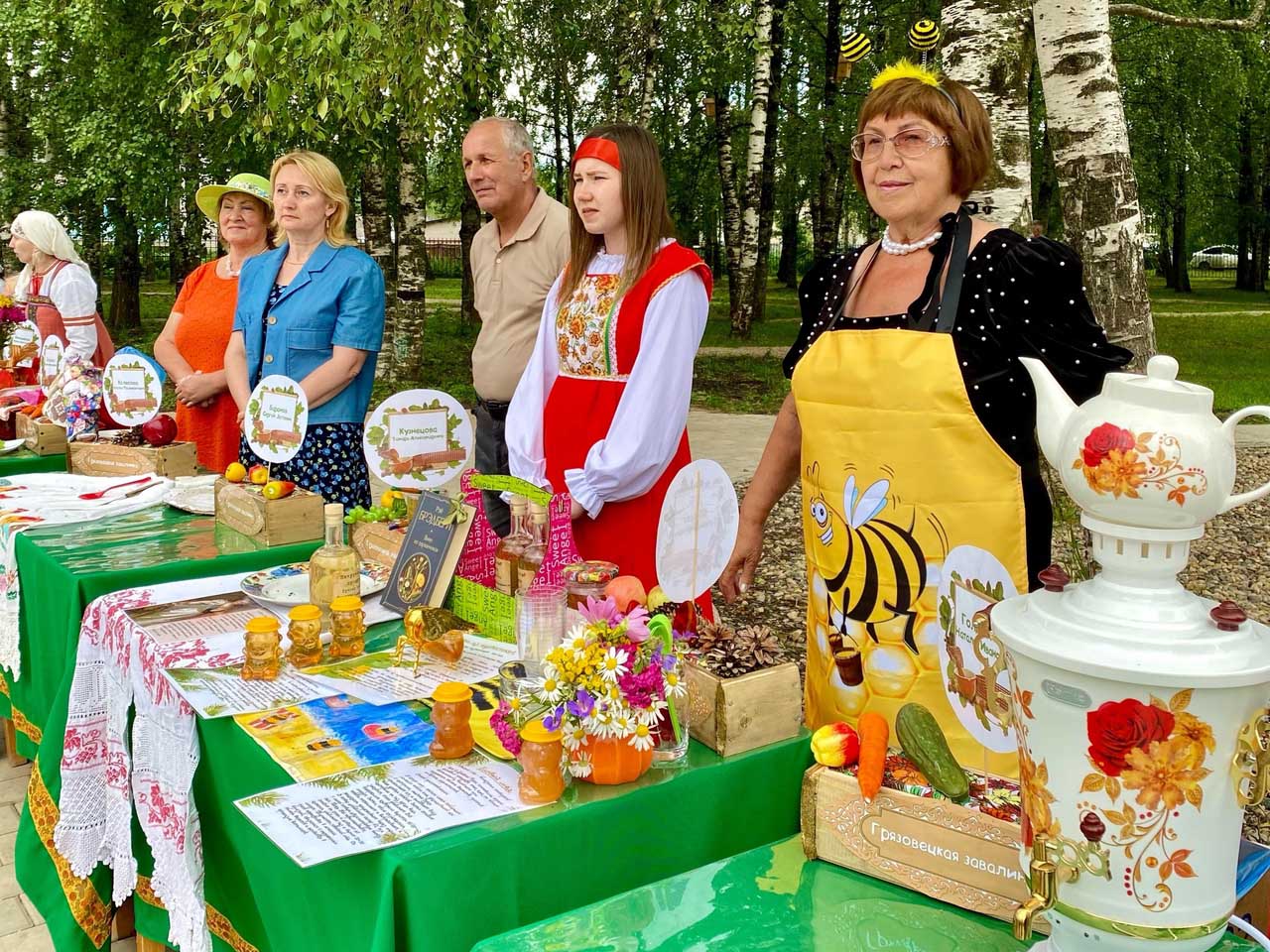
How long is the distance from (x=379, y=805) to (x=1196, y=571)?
5.68 m

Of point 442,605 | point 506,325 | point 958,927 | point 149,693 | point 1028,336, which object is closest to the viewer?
point 958,927

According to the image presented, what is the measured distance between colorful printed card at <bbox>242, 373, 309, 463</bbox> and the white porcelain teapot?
7.98 ft

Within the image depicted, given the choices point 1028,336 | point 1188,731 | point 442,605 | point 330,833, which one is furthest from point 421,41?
point 1188,731

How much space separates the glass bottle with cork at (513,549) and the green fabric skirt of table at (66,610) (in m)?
0.95

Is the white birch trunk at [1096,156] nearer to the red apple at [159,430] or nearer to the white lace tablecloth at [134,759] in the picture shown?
the white lace tablecloth at [134,759]

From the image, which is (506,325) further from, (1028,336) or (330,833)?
(330,833)

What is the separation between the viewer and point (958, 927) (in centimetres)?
135

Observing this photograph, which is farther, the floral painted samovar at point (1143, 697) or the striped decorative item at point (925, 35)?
the striped decorative item at point (925, 35)

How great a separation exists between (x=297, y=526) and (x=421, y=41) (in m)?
4.04

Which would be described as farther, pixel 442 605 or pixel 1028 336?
pixel 442 605

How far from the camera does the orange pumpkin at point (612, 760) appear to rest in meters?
1.56

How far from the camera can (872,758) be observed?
146 centimetres

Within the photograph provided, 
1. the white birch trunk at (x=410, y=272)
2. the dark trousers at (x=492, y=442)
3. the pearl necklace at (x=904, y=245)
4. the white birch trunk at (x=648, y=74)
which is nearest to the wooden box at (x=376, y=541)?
the dark trousers at (x=492, y=442)

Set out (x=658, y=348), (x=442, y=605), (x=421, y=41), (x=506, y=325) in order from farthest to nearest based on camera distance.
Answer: (x=421, y=41) < (x=506, y=325) < (x=658, y=348) < (x=442, y=605)
